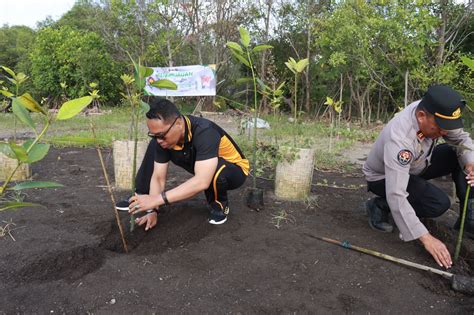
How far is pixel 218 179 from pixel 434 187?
139cm

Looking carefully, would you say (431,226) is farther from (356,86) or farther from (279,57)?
(279,57)

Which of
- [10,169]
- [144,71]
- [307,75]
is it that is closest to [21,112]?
[144,71]

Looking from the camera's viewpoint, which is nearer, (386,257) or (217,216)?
(386,257)

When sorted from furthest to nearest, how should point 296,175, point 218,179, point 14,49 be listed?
point 14,49 < point 296,175 < point 218,179

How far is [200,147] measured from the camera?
239cm

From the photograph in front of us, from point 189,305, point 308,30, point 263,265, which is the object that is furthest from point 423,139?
point 308,30

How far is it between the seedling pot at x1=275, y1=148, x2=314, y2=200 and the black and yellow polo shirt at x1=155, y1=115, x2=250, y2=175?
576 mm

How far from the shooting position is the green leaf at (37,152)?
1059 millimetres

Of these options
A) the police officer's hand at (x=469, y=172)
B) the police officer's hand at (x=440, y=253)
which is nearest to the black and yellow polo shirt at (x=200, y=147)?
the police officer's hand at (x=440, y=253)

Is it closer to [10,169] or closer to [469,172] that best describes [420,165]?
[469,172]

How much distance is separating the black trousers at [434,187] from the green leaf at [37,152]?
2.14m

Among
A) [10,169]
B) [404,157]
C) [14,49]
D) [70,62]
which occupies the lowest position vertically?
[10,169]

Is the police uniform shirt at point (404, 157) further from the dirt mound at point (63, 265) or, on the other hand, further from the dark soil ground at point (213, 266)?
the dirt mound at point (63, 265)

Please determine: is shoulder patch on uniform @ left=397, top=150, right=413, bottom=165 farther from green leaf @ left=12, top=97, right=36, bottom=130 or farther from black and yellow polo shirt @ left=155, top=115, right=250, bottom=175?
green leaf @ left=12, top=97, right=36, bottom=130
